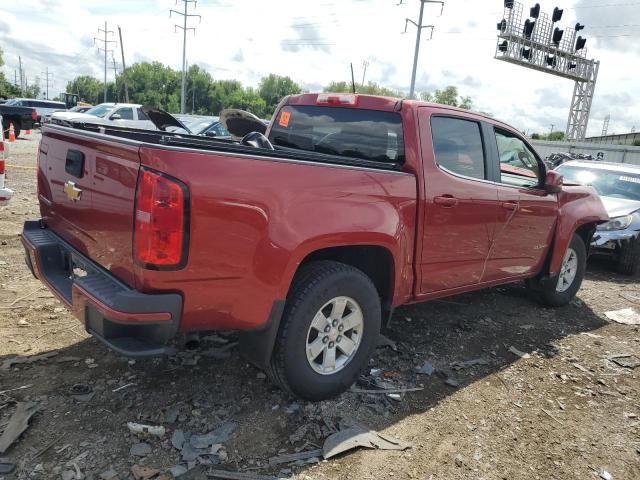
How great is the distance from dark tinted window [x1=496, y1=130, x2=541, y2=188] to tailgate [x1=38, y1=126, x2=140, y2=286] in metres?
3.10

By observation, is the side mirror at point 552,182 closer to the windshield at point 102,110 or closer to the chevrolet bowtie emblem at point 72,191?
the chevrolet bowtie emblem at point 72,191

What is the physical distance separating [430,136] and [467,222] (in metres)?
0.72

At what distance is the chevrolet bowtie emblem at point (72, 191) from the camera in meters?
2.91

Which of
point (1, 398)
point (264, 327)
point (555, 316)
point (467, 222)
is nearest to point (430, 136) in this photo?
point (467, 222)

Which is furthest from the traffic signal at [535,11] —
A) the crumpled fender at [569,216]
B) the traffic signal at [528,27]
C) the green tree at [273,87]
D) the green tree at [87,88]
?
the green tree at [87,88]

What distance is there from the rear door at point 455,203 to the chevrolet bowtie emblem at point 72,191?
2.15 metres

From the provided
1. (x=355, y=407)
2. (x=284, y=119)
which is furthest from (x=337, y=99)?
(x=355, y=407)

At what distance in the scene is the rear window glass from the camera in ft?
12.0

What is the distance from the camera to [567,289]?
5.65 meters

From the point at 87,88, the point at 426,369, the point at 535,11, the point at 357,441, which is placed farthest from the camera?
the point at 87,88

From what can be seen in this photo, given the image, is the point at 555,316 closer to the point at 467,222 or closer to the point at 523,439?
the point at 467,222

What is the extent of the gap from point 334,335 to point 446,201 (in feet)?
4.15

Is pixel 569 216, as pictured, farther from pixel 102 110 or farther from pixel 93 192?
pixel 102 110

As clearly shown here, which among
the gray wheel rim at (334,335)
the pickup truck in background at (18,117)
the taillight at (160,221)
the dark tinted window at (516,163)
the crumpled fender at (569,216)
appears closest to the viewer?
the taillight at (160,221)
